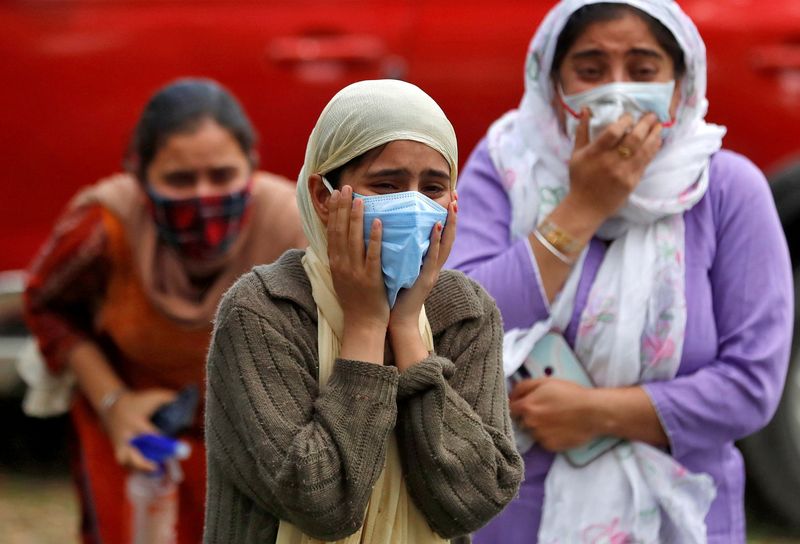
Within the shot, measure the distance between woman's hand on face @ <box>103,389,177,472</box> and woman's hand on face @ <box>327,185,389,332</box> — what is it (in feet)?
4.72

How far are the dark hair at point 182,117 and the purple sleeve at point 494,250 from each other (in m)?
0.79

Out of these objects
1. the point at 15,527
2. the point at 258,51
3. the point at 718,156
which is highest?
the point at 718,156

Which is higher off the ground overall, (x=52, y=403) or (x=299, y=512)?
(x=299, y=512)

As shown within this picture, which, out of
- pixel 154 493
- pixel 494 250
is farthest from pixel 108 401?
pixel 494 250

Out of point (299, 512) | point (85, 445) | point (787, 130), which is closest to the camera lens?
point (299, 512)

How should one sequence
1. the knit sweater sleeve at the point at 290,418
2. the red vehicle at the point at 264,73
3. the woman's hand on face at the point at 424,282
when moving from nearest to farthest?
1. the knit sweater sleeve at the point at 290,418
2. the woman's hand on face at the point at 424,282
3. the red vehicle at the point at 264,73

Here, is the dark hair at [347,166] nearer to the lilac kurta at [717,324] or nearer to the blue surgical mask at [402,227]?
the blue surgical mask at [402,227]

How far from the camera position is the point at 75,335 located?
11.3 ft

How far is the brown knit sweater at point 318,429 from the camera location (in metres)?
1.94

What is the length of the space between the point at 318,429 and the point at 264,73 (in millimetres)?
2666

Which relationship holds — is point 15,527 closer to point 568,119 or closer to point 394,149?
point 568,119

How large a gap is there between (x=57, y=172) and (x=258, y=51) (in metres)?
0.76

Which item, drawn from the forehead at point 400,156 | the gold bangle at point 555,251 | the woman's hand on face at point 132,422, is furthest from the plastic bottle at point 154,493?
the forehead at point 400,156

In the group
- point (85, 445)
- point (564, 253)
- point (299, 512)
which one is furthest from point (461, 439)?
point (85, 445)
